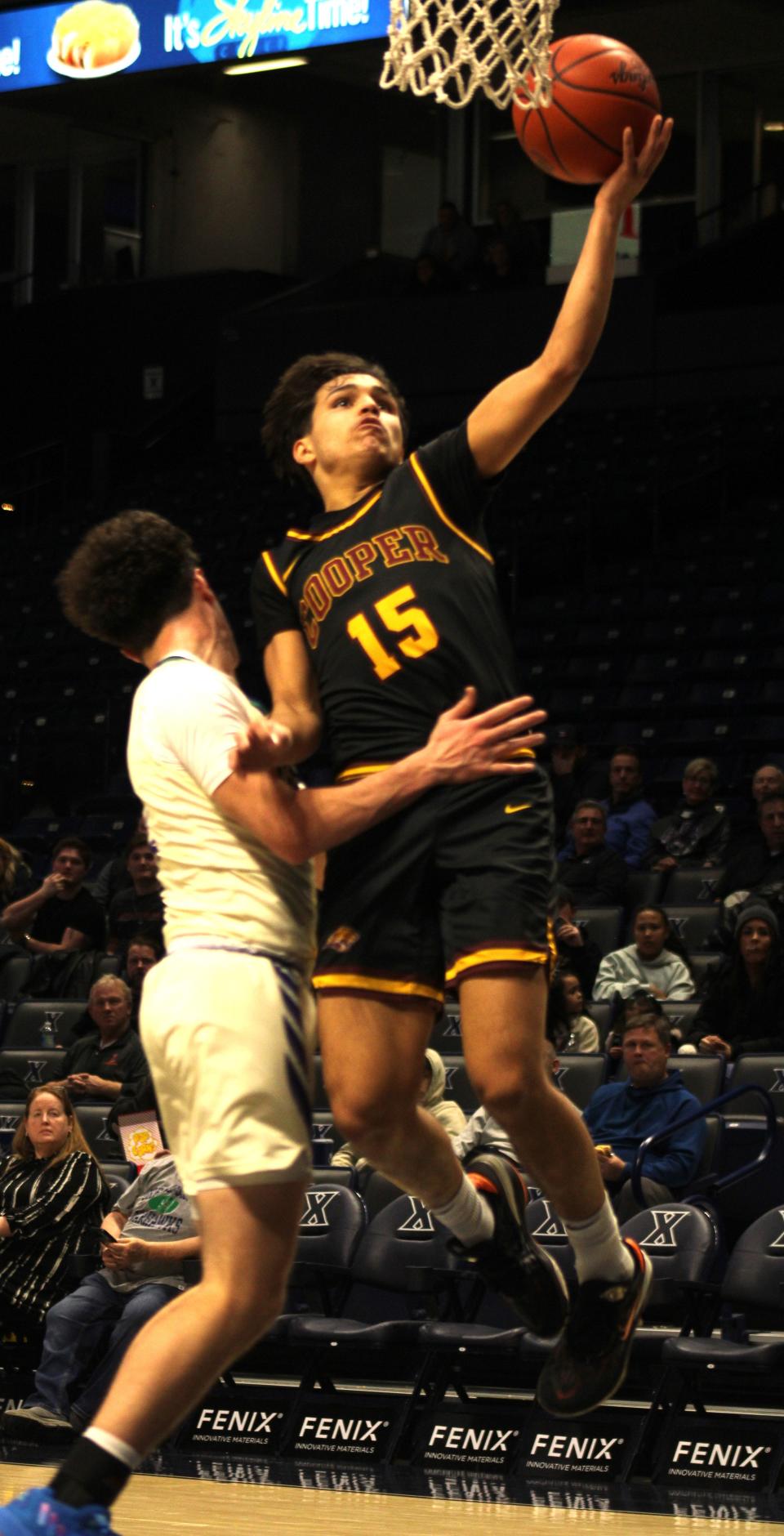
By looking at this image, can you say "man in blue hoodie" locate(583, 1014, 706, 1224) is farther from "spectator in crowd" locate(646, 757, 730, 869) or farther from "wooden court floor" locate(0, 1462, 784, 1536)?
"spectator in crowd" locate(646, 757, 730, 869)

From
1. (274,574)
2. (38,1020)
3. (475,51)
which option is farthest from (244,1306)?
(38,1020)

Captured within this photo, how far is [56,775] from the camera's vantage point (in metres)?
15.2

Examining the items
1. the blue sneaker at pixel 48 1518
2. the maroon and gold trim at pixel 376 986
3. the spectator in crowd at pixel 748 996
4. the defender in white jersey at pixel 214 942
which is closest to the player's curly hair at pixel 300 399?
the defender in white jersey at pixel 214 942

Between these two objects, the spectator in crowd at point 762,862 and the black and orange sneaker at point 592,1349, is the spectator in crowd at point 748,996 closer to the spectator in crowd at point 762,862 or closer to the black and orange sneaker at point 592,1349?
the spectator in crowd at point 762,862

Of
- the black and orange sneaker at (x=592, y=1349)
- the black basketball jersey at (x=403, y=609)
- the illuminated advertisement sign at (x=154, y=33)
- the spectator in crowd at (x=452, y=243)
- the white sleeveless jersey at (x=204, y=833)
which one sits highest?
the illuminated advertisement sign at (x=154, y=33)

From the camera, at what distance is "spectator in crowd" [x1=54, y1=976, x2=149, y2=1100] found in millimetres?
9211

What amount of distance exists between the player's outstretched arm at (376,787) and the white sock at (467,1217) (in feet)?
2.71

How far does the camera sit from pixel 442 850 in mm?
3766

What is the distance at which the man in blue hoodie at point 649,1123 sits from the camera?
7566 millimetres

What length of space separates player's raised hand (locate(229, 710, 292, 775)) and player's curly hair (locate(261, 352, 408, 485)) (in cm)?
→ 81

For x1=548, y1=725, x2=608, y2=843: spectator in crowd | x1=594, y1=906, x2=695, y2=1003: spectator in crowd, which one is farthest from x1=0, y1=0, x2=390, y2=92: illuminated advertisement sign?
x1=594, y1=906, x2=695, y2=1003: spectator in crowd

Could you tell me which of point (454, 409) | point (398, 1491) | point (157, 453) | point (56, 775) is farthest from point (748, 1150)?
point (157, 453)

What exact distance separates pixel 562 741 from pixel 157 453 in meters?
9.80

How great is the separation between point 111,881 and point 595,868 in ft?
9.92
